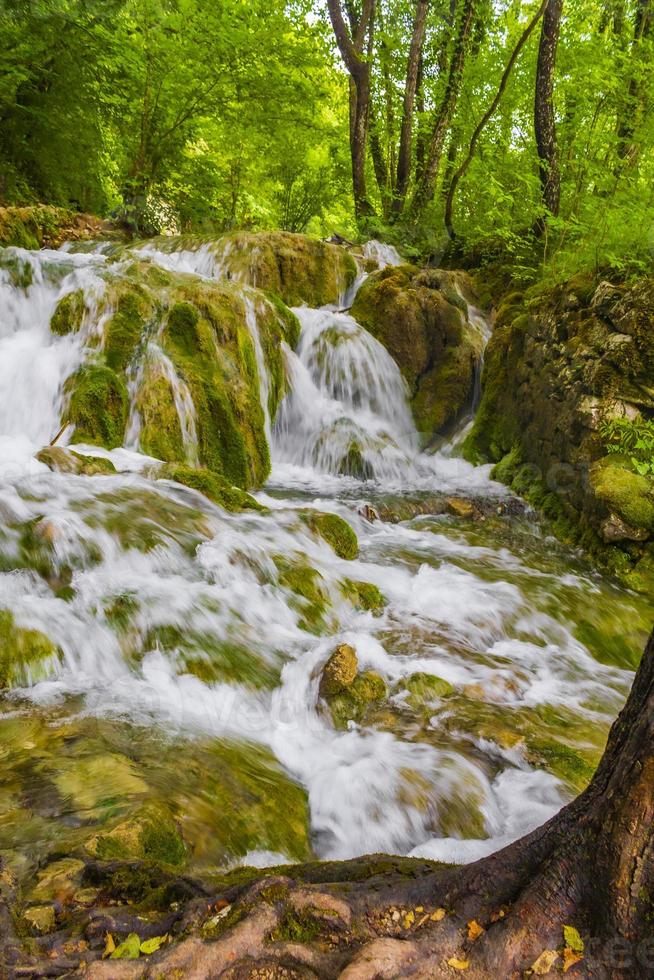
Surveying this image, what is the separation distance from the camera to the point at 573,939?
1.10 m

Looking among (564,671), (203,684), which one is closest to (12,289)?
(203,684)

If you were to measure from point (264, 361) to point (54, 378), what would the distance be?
9.96 feet

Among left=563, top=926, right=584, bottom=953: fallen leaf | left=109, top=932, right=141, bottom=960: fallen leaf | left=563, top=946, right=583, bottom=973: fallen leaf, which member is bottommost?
left=109, top=932, right=141, bottom=960: fallen leaf

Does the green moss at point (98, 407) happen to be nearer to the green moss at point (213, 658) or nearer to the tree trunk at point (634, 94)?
the green moss at point (213, 658)

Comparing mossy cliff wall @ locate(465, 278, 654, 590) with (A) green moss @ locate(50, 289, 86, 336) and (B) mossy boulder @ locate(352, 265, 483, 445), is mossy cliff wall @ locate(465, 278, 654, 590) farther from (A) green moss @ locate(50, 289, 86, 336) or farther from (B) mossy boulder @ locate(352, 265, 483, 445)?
(A) green moss @ locate(50, 289, 86, 336)

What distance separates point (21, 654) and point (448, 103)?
1404 cm

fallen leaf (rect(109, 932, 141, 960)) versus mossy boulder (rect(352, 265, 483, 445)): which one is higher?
mossy boulder (rect(352, 265, 483, 445))

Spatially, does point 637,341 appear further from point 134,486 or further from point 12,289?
point 12,289

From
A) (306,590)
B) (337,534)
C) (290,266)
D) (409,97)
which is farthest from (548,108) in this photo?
(306,590)

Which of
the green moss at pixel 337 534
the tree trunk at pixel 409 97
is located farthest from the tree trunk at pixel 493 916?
the tree trunk at pixel 409 97

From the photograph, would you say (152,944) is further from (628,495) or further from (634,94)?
(634,94)

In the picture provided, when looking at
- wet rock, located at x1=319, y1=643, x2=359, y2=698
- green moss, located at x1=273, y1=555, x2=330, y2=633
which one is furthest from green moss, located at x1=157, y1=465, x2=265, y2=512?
wet rock, located at x1=319, y1=643, x2=359, y2=698

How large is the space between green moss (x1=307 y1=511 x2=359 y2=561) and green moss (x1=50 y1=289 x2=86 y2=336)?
4.13m

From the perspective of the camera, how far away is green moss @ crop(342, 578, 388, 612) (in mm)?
4859
